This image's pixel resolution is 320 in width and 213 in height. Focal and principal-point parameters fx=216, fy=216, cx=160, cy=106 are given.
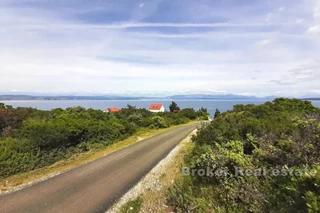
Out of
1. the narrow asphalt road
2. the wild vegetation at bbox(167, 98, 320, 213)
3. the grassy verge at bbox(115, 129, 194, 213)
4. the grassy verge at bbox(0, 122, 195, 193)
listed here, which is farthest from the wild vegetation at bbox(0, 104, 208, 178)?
the wild vegetation at bbox(167, 98, 320, 213)

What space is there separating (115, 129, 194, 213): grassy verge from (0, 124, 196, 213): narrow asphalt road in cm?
46

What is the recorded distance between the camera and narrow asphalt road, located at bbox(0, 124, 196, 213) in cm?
596

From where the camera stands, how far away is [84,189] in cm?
707

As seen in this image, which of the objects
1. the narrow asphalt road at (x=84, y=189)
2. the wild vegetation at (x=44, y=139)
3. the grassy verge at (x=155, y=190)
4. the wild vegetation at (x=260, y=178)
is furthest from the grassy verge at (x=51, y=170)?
the wild vegetation at (x=260, y=178)

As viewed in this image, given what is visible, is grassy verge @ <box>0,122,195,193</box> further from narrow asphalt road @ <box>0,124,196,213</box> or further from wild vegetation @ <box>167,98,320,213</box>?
wild vegetation @ <box>167,98,320,213</box>

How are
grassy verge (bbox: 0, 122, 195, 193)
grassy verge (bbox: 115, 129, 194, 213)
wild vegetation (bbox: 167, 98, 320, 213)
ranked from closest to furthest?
wild vegetation (bbox: 167, 98, 320, 213) → grassy verge (bbox: 115, 129, 194, 213) → grassy verge (bbox: 0, 122, 195, 193)

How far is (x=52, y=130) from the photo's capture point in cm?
1059

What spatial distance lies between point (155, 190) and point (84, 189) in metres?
2.34

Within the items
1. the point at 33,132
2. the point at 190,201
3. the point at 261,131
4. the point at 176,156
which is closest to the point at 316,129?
the point at 261,131

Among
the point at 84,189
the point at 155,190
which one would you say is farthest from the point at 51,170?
the point at 155,190

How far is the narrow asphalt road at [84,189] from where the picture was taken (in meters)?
5.96

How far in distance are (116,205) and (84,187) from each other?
182 cm

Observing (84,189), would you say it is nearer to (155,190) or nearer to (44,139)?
(155,190)

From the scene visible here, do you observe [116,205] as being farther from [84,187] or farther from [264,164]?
[264,164]
